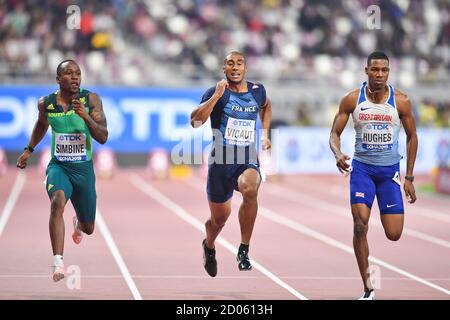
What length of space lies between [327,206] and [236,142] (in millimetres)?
11215

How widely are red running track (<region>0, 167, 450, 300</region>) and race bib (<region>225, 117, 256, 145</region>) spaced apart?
1383mm

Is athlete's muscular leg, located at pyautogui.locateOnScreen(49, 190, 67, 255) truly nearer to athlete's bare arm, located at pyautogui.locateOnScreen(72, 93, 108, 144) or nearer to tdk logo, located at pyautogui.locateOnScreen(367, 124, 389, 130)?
Answer: athlete's bare arm, located at pyautogui.locateOnScreen(72, 93, 108, 144)

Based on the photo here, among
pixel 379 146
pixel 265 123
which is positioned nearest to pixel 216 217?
pixel 265 123

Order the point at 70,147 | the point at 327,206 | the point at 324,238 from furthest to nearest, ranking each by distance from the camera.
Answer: the point at 327,206, the point at 324,238, the point at 70,147

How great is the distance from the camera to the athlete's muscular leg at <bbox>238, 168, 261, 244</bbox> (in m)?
10.7

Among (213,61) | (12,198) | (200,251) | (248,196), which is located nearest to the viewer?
(248,196)

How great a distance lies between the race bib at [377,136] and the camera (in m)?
10.2

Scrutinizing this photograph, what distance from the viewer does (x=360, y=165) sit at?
10.3 m

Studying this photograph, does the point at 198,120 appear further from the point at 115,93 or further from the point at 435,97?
the point at 435,97

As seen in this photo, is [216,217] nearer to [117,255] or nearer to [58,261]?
[58,261]

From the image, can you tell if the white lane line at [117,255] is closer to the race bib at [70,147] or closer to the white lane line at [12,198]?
the race bib at [70,147]

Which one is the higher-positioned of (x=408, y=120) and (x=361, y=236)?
(x=408, y=120)

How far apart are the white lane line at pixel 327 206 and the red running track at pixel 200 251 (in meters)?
0.02

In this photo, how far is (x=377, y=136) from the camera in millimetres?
10195
